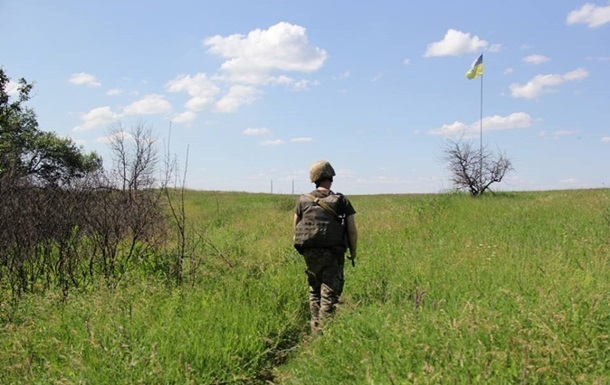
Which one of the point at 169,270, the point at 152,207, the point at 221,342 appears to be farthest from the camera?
the point at 152,207

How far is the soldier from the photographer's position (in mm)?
5051

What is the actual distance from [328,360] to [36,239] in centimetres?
603

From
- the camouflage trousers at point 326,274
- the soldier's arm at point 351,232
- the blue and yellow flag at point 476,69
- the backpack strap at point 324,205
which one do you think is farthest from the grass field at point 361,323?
the blue and yellow flag at point 476,69

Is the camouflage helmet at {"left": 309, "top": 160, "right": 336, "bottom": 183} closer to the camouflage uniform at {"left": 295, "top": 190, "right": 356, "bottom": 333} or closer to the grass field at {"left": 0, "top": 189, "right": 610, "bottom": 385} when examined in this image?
the camouflage uniform at {"left": 295, "top": 190, "right": 356, "bottom": 333}

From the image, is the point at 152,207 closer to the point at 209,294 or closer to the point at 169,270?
the point at 169,270

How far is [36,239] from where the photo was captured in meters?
7.63

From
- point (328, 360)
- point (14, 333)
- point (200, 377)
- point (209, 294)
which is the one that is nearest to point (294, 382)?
point (328, 360)

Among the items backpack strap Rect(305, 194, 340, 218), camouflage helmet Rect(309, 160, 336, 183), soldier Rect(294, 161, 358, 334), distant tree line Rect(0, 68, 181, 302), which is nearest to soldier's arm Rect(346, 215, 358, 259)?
soldier Rect(294, 161, 358, 334)

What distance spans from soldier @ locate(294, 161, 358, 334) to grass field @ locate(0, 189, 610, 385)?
0.94ft

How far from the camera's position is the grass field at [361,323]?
3.24 metres

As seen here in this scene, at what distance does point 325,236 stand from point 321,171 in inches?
29.6

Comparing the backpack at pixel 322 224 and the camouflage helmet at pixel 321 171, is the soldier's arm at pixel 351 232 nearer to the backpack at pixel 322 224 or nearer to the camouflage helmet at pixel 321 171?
the backpack at pixel 322 224

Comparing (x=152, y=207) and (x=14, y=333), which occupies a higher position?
(x=152, y=207)

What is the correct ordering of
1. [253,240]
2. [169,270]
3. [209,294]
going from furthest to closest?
[253,240] → [169,270] → [209,294]
